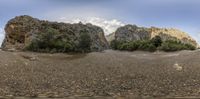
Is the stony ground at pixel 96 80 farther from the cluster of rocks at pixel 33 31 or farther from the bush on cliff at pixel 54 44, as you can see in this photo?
the cluster of rocks at pixel 33 31

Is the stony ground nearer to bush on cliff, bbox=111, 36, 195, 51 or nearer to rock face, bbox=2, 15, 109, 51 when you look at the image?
bush on cliff, bbox=111, 36, 195, 51

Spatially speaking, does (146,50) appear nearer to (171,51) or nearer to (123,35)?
(171,51)

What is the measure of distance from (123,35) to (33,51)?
2969 centimetres

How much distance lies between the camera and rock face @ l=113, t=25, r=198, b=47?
76050 millimetres

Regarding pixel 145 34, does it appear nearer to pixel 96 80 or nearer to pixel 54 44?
pixel 54 44

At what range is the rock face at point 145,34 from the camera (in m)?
76.1

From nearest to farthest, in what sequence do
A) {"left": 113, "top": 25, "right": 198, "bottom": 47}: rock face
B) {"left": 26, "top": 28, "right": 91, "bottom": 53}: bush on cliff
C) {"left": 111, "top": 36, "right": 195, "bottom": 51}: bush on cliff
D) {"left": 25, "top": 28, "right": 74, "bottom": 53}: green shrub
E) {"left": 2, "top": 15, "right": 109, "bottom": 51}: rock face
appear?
{"left": 25, "top": 28, "right": 74, "bottom": 53}: green shrub → {"left": 26, "top": 28, "right": 91, "bottom": 53}: bush on cliff → {"left": 111, "top": 36, "right": 195, "bottom": 51}: bush on cliff → {"left": 2, "top": 15, "right": 109, "bottom": 51}: rock face → {"left": 113, "top": 25, "right": 198, "bottom": 47}: rock face

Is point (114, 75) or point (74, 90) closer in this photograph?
point (74, 90)

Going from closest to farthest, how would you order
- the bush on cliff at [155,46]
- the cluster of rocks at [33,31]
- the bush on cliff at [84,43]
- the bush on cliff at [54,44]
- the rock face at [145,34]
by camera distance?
the bush on cliff at [54,44], the bush on cliff at [84,43], the bush on cliff at [155,46], the cluster of rocks at [33,31], the rock face at [145,34]

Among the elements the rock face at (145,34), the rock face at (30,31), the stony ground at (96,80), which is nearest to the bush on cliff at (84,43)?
the rock face at (30,31)

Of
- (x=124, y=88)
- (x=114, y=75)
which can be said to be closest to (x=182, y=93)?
(x=124, y=88)

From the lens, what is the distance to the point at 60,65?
108ft

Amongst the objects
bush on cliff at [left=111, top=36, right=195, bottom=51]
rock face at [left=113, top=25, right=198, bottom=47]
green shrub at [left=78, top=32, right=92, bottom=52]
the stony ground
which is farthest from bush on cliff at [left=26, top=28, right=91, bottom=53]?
rock face at [left=113, top=25, right=198, bottom=47]

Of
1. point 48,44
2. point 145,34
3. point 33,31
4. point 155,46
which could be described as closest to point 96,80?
point 48,44
